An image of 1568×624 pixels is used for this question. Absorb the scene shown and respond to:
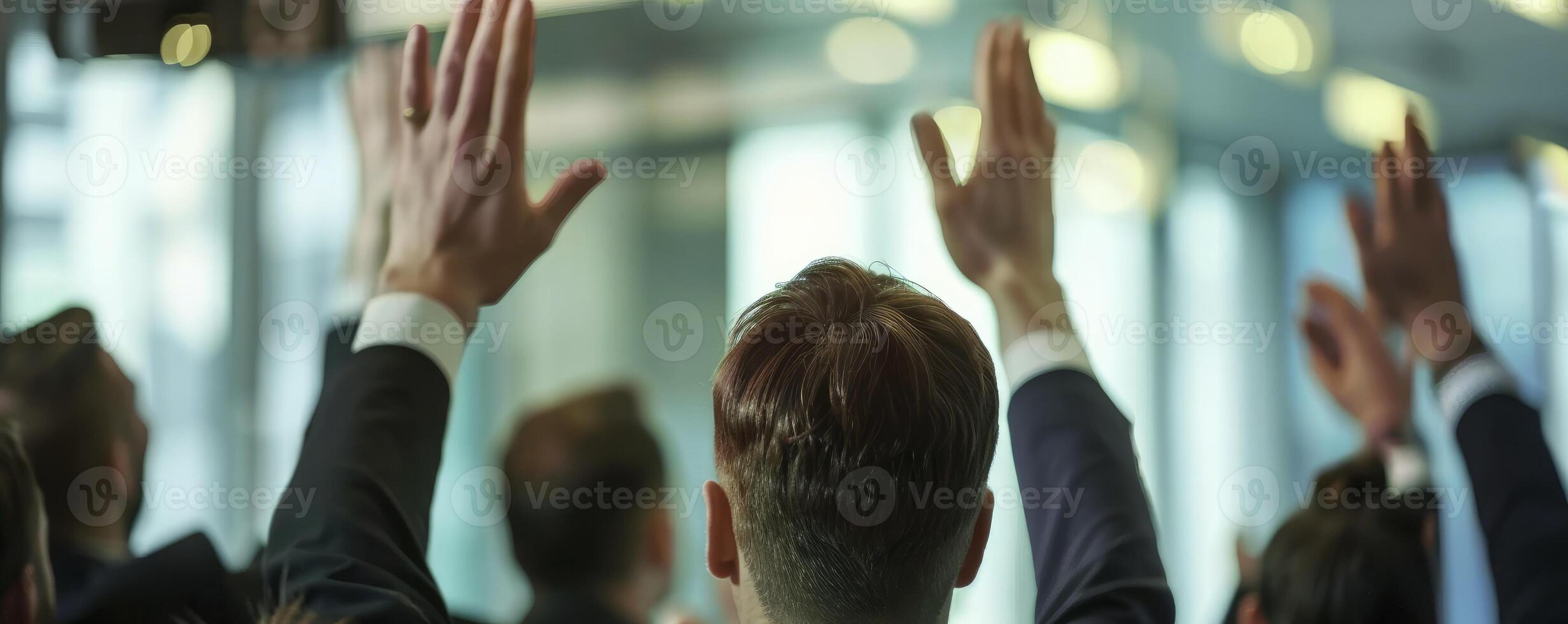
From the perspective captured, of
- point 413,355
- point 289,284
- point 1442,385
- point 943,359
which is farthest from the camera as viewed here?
point 289,284

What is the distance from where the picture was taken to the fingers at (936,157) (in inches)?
36.8

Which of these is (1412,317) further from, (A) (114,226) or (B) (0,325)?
(B) (0,325)

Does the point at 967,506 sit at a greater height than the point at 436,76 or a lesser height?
lesser

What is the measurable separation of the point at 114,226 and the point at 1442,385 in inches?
54.3

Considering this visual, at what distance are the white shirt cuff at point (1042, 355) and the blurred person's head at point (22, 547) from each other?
0.94m

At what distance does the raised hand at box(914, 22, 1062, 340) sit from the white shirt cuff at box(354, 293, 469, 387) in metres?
0.45

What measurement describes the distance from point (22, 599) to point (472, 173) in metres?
0.63

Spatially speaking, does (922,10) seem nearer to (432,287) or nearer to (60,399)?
(432,287)

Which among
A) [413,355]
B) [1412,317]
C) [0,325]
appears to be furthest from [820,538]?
[0,325]

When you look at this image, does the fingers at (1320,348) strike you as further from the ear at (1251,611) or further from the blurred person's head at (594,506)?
the blurred person's head at (594,506)

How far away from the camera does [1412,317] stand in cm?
99

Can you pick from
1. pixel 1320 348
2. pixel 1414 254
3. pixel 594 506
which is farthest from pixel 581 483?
pixel 1414 254

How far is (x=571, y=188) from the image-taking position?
88cm

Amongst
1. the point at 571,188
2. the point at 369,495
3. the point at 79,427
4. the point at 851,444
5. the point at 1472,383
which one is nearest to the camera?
the point at 851,444
